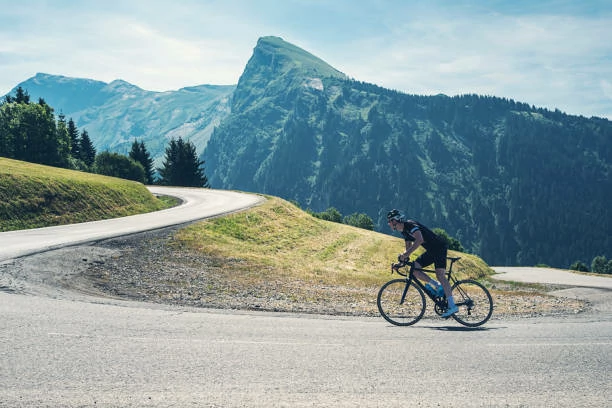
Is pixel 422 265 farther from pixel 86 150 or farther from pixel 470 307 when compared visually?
pixel 86 150

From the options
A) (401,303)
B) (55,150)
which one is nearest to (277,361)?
(401,303)

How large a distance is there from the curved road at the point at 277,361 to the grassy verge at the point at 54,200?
1969cm

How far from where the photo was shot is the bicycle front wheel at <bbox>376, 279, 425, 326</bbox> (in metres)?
10.6

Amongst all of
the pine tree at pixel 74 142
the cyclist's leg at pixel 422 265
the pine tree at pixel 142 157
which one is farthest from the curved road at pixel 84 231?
the pine tree at pixel 74 142

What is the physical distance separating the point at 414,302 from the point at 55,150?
76.0 m

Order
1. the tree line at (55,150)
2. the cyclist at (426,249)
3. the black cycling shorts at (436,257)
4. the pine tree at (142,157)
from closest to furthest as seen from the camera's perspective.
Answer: the cyclist at (426,249), the black cycling shorts at (436,257), the tree line at (55,150), the pine tree at (142,157)

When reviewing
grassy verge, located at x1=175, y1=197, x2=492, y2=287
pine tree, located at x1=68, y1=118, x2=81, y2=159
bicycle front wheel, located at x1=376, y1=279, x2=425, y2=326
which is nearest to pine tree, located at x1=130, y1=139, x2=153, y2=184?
pine tree, located at x1=68, y1=118, x2=81, y2=159

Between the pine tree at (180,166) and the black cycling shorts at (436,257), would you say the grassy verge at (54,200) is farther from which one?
the pine tree at (180,166)

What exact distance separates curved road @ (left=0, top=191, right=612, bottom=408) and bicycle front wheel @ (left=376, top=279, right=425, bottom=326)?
0.48m

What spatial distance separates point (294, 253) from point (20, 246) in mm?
16598

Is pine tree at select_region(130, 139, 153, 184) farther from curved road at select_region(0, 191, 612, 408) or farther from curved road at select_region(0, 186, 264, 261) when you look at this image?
curved road at select_region(0, 191, 612, 408)

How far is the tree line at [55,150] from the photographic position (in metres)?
65.7

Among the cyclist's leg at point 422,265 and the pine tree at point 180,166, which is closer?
the cyclist's leg at point 422,265

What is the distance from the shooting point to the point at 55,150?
69.2 metres
